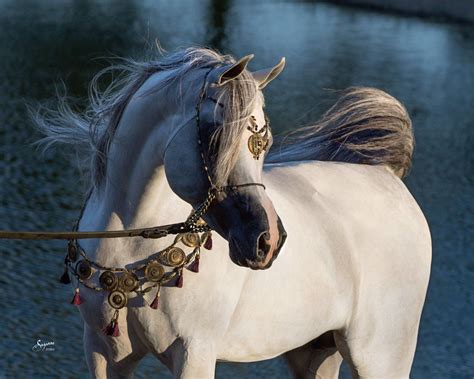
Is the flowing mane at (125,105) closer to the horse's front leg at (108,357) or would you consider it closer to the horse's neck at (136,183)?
the horse's neck at (136,183)

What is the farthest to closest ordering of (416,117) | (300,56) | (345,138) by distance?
(300,56)
(416,117)
(345,138)

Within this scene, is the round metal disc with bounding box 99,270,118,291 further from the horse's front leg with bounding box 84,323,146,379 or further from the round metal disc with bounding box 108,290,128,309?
the horse's front leg with bounding box 84,323,146,379

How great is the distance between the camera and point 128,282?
3207mm

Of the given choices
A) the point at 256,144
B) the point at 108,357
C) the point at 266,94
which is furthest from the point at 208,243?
the point at 266,94

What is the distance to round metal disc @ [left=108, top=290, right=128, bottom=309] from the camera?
3221 mm

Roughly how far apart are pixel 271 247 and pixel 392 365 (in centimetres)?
134

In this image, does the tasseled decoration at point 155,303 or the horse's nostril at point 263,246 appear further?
the tasseled decoration at point 155,303

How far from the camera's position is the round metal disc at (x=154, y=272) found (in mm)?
3201

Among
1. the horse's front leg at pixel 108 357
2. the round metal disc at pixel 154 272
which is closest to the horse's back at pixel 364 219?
the round metal disc at pixel 154 272

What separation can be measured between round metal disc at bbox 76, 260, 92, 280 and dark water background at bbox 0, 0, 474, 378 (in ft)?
3.79

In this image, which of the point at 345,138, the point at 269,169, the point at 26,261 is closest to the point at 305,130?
the point at 345,138

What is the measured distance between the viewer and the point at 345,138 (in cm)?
435

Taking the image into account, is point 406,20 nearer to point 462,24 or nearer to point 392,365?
point 462,24

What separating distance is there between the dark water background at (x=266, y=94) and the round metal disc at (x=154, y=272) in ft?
3.96
